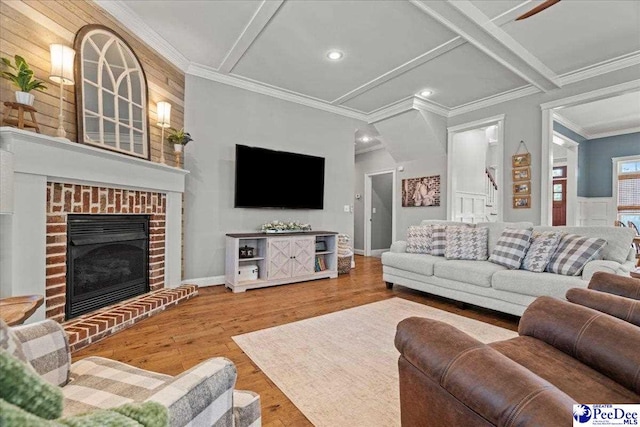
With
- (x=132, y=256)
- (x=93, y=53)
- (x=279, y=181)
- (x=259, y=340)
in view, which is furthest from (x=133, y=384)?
(x=279, y=181)

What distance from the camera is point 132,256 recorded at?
302cm

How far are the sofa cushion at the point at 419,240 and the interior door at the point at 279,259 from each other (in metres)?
1.62

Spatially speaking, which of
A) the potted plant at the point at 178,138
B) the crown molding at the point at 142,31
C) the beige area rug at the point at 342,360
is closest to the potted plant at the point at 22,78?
the crown molding at the point at 142,31

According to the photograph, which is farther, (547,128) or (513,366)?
(547,128)

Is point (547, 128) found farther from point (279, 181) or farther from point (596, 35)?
point (279, 181)

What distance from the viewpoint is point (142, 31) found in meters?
3.07

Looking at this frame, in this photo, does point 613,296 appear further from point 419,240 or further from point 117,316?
point 117,316

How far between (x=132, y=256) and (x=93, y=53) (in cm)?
185

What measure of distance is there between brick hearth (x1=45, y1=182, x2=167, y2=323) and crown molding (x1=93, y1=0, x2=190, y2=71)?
161cm

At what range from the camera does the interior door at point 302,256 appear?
4195 millimetres

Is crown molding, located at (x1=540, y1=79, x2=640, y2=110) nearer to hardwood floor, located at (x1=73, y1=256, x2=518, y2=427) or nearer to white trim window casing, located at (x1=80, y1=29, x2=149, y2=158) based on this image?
hardwood floor, located at (x1=73, y1=256, x2=518, y2=427)

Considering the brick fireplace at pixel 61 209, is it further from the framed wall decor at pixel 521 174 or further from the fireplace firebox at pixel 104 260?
the framed wall decor at pixel 521 174

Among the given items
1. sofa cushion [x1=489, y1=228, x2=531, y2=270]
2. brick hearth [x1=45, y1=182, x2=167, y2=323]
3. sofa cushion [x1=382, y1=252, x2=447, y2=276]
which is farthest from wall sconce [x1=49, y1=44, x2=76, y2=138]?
sofa cushion [x1=489, y1=228, x2=531, y2=270]

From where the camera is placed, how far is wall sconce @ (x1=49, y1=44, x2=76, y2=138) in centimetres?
213
